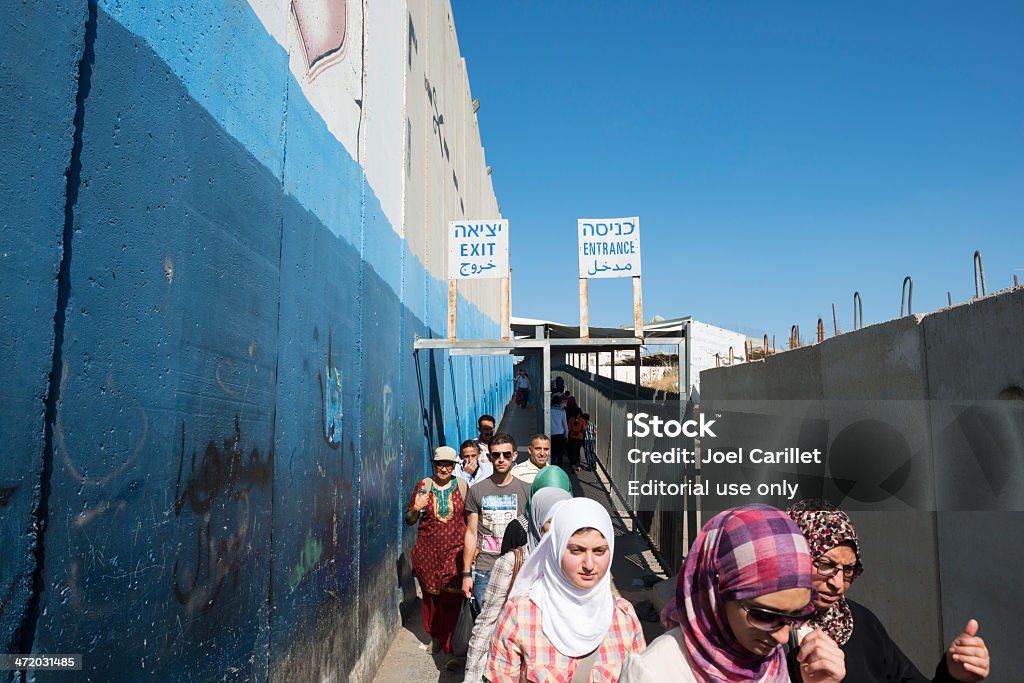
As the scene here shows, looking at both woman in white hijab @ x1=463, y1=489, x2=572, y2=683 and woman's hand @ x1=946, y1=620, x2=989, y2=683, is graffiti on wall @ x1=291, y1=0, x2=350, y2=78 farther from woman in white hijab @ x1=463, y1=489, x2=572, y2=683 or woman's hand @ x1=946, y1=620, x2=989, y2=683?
woman's hand @ x1=946, y1=620, x2=989, y2=683

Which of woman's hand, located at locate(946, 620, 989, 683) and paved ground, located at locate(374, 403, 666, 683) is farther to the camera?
paved ground, located at locate(374, 403, 666, 683)

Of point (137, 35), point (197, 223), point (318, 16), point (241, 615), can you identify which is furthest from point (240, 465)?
point (318, 16)

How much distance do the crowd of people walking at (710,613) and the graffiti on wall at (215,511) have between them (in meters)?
1.19

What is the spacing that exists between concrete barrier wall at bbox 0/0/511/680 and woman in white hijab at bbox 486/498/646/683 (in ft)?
4.19

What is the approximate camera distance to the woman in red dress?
5.41 meters

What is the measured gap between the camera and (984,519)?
3332 millimetres

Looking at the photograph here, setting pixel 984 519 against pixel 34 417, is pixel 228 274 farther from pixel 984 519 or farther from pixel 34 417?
pixel 984 519

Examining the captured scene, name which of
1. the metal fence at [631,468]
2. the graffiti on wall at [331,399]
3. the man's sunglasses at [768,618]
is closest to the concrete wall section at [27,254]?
the man's sunglasses at [768,618]

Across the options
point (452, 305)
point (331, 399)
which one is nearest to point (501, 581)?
point (331, 399)

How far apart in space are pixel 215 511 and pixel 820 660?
2.34 meters

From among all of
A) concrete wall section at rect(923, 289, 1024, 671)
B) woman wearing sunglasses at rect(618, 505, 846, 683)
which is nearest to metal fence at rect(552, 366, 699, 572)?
concrete wall section at rect(923, 289, 1024, 671)

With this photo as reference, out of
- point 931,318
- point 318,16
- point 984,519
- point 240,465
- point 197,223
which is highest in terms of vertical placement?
point 318,16

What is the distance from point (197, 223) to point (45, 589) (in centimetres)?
145

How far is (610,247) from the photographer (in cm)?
828
